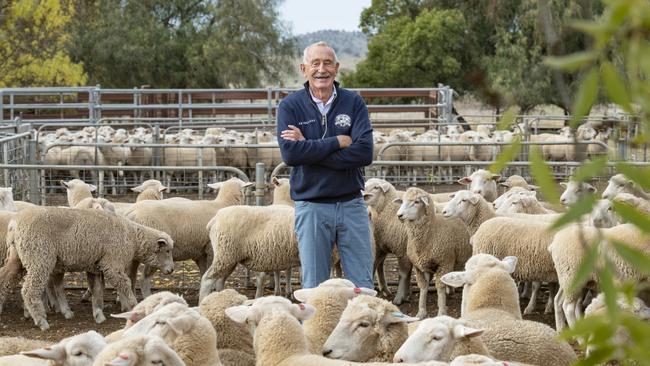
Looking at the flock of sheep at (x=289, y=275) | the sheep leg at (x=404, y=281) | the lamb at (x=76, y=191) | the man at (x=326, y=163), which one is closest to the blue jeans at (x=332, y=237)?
the man at (x=326, y=163)

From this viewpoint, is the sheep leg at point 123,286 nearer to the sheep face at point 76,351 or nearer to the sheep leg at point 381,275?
the sheep leg at point 381,275

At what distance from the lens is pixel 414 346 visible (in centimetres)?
434

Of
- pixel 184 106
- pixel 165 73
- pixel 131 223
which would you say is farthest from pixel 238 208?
pixel 165 73

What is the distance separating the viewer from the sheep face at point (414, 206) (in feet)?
27.0

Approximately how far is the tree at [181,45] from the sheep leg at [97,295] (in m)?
33.2

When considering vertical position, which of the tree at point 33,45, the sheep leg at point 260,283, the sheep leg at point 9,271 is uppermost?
the tree at point 33,45

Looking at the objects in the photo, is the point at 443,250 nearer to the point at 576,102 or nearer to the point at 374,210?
the point at 374,210

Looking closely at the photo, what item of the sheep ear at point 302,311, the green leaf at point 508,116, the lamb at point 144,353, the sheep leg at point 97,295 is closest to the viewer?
the green leaf at point 508,116

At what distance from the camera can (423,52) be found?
41625 mm

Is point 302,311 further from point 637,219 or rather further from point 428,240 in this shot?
point 428,240

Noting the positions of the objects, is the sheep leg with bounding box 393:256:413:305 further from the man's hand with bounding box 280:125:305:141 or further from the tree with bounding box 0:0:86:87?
the tree with bounding box 0:0:86:87

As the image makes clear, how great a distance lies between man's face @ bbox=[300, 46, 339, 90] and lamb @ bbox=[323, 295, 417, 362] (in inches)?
48.2

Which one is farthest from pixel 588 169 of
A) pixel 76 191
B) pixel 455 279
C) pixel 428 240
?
pixel 76 191

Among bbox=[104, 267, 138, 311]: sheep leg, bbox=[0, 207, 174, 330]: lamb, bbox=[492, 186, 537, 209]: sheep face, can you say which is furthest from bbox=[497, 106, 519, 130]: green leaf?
bbox=[492, 186, 537, 209]: sheep face
